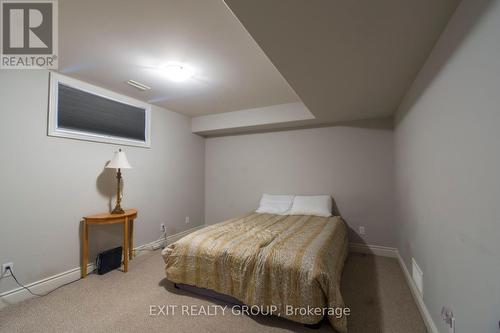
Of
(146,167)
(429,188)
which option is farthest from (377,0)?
(146,167)

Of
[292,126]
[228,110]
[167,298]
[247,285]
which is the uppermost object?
[228,110]

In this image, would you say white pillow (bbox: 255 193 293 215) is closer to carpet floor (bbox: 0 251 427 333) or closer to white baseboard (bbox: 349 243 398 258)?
white baseboard (bbox: 349 243 398 258)

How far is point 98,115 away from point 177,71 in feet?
4.12

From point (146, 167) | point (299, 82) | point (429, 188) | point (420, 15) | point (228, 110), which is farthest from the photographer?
point (228, 110)

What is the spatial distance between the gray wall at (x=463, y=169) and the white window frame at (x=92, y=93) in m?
3.32

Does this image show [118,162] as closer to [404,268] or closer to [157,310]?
[157,310]

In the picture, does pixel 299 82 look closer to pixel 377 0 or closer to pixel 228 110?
pixel 377 0

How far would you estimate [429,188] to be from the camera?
1529 mm

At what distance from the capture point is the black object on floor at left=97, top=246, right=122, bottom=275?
243cm

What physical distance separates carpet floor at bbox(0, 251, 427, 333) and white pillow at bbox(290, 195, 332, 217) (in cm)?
92

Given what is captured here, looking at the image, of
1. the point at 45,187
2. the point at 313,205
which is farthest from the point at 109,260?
the point at 313,205

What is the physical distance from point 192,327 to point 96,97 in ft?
9.06
